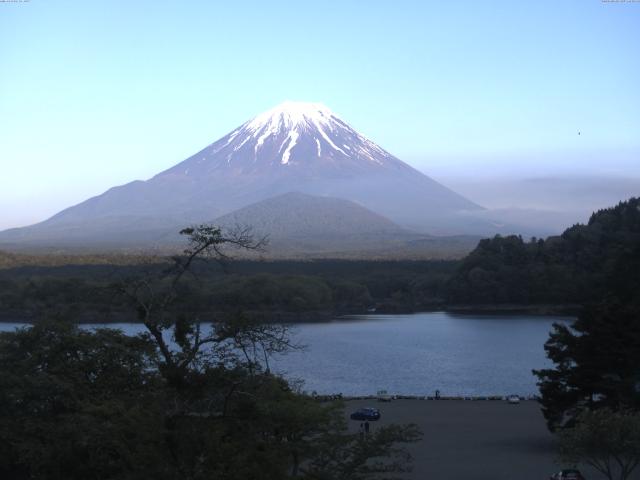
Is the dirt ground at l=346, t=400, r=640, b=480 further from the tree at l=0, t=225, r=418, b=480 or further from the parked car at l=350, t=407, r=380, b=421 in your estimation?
the tree at l=0, t=225, r=418, b=480

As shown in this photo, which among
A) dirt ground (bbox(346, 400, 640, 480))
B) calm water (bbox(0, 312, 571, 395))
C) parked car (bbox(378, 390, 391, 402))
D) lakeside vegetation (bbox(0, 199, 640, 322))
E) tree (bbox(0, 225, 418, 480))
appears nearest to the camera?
tree (bbox(0, 225, 418, 480))

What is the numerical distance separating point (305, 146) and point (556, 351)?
103 meters

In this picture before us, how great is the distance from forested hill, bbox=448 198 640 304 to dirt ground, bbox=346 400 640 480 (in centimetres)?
2491

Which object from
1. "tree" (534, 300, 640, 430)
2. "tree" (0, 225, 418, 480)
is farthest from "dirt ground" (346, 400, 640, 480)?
"tree" (0, 225, 418, 480)

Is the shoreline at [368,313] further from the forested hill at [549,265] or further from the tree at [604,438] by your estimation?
the tree at [604,438]

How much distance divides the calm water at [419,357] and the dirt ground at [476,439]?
6.79 feet

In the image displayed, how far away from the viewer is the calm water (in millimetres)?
20141

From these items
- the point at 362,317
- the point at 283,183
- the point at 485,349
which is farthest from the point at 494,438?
the point at 283,183

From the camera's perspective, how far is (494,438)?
13250 mm

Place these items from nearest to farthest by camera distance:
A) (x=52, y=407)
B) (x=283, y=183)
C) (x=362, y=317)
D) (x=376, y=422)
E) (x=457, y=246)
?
(x=52, y=407), (x=376, y=422), (x=362, y=317), (x=457, y=246), (x=283, y=183)

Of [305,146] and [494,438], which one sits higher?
[305,146]

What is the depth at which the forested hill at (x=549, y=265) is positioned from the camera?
42188 mm

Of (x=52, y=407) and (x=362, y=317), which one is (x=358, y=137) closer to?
(x=362, y=317)

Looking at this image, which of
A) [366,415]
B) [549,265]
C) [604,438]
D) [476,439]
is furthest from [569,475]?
[549,265]
